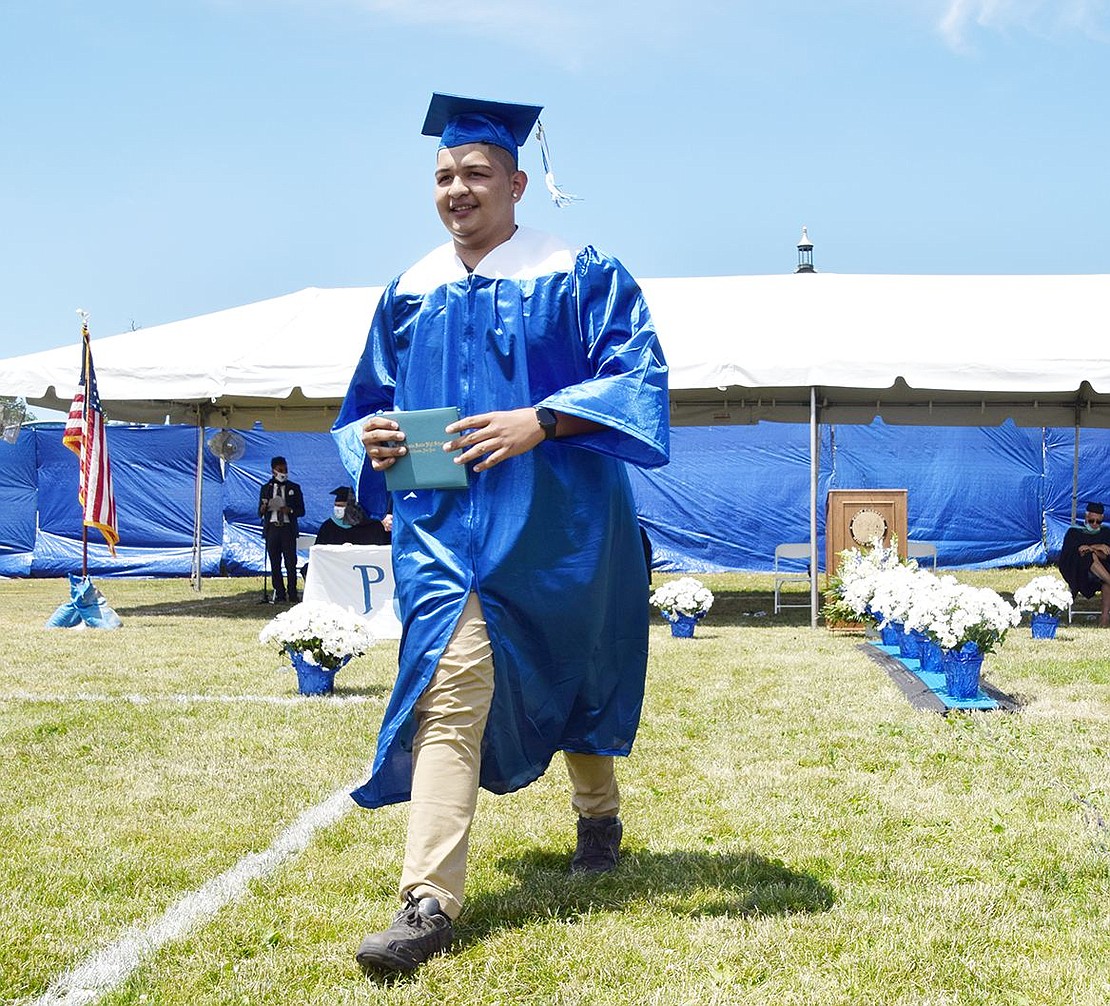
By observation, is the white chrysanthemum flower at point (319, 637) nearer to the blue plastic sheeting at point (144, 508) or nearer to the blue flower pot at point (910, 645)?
the blue flower pot at point (910, 645)

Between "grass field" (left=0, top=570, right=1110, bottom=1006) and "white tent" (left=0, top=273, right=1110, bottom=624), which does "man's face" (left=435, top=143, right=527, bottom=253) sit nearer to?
"grass field" (left=0, top=570, right=1110, bottom=1006)

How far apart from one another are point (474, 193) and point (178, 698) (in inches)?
177

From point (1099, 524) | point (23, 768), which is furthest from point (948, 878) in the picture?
point (1099, 524)

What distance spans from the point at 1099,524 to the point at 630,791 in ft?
32.9

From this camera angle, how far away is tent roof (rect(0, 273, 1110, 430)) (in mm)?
11227

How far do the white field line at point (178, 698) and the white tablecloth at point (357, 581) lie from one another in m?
3.33

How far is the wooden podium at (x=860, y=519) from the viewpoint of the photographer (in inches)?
465

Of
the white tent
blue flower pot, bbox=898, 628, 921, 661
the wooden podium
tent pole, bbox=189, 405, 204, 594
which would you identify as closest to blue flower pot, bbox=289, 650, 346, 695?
blue flower pot, bbox=898, 628, 921, 661

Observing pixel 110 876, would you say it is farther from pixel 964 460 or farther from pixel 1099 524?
pixel 964 460

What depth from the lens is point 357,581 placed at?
416 inches

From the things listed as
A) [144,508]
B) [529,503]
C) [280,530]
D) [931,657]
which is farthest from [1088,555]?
[144,508]

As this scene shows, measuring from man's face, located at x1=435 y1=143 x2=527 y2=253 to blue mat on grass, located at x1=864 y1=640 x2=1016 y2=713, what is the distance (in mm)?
4244

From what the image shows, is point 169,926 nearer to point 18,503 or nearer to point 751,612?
point 751,612

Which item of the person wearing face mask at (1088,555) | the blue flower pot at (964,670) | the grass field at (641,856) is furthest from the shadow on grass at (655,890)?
the person wearing face mask at (1088,555)
